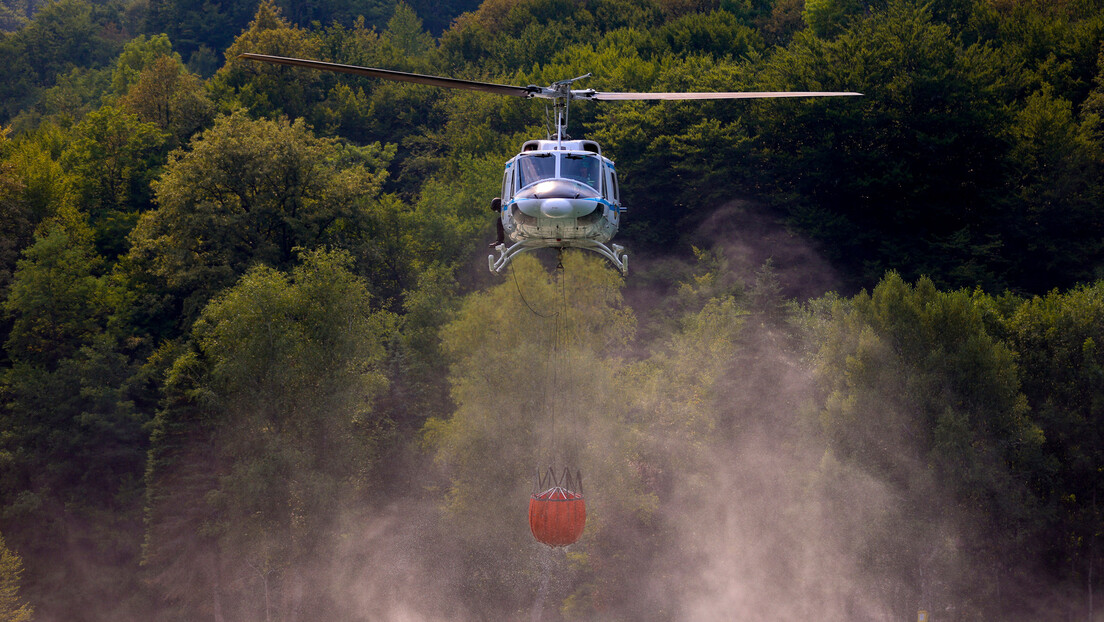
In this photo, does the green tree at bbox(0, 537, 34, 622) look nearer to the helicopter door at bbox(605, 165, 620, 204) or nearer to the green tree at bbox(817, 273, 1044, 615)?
the green tree at bbox(817, 273, 1044, 615)

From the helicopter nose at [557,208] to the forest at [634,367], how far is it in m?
22.5

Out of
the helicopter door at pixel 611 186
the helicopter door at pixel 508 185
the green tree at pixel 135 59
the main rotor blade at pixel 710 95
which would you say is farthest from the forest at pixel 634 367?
the green tree at pixel 135 59

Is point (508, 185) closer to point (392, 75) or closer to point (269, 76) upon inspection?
point (392, 75)

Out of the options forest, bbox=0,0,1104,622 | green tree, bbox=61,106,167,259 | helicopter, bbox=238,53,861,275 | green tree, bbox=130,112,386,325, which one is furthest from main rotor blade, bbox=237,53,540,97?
green tree, bbox=61,106,167,259

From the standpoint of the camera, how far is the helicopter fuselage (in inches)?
898

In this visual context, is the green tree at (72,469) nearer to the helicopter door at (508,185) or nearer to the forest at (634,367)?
the forest at (634,367)

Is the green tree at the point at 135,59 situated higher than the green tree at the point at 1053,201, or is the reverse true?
the green tree at the point at 135,59

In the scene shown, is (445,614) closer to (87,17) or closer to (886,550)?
(886,550)

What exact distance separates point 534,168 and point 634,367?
78.4ft

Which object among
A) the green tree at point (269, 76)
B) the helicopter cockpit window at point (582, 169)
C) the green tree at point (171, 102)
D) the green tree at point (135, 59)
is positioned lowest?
the helicopter cockpit window at point (582, 169)

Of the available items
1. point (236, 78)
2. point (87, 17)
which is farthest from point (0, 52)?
point (236, 78)

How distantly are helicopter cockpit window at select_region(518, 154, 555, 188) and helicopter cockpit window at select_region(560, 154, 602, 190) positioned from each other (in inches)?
9.7

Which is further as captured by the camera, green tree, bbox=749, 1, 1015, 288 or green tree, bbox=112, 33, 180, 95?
green tree, bbox=112, 33, 180, 95

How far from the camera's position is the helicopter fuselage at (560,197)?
74.8ft
